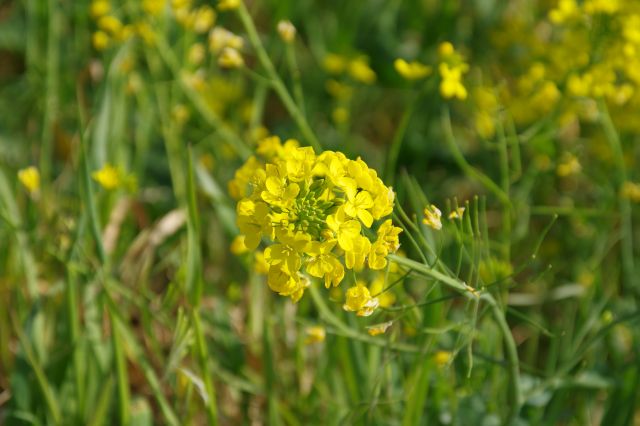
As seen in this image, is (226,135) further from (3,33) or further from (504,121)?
(3,33)

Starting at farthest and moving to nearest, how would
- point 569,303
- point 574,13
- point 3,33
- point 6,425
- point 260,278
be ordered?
point 3,33 → point 569,303 → point 260,278 → point 574,13 → point 6,425

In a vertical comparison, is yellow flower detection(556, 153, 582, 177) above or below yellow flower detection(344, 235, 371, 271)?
below

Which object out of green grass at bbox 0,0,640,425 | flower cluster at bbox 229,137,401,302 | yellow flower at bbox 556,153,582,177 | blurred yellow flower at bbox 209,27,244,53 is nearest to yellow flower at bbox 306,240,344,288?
flower cluster at bbox 229,137,401,302

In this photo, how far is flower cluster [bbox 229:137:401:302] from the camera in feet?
3.73

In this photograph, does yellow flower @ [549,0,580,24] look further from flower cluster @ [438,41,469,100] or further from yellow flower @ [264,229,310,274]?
yellow flower @ [264,229,310,274]

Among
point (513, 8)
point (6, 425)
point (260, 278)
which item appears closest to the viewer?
point (6, 425)

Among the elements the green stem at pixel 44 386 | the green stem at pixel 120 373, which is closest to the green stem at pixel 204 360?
the green stem at pixel 120 373

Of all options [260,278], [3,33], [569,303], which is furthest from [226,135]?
[3,33]

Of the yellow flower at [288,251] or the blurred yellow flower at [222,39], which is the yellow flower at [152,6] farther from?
the yellow flower at [288,251]

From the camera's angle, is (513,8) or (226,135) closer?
(226,135)

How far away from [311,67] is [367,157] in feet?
1.50

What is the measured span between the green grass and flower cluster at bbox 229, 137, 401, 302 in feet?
0.35

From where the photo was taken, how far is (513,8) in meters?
2.90

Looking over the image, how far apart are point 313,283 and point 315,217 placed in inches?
17.1
